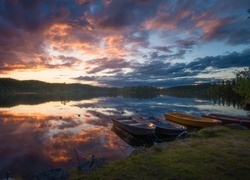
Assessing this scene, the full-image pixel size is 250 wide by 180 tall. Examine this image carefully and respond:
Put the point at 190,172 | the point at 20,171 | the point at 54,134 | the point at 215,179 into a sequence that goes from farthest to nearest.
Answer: the point at 54,134
the point at 20,171
the point at 190,172
the point at 215,179

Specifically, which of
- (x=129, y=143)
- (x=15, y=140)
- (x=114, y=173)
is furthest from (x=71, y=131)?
(x=114, y=173)

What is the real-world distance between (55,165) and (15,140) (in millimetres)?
9289

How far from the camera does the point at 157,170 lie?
344 inches

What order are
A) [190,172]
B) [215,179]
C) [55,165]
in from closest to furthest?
[215,179], [190,172], [55,165]

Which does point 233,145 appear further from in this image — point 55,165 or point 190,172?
point 55,165

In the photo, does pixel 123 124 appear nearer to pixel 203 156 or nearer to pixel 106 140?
pixel 106 140

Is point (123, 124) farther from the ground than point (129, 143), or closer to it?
farther from the ground

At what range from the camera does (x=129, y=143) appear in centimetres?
1902

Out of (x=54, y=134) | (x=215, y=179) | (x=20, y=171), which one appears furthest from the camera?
(x=54, y=134)

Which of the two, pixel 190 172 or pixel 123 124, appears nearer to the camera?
pixel 190 172

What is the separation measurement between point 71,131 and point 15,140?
6.39 meters

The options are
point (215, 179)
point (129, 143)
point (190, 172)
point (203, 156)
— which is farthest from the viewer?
point (129, 143)

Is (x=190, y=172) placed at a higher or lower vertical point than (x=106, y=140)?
higher

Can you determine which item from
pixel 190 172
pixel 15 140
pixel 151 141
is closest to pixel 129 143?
pixel 151 141
